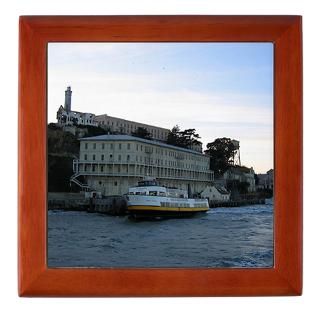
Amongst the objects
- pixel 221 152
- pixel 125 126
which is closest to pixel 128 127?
pixel 125 126

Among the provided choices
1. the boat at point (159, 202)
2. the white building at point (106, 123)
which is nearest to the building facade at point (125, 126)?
the white building at point (106, 123)

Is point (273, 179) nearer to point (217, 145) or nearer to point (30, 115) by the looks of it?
point (217, 145)

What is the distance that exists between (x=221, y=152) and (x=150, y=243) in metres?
0.27

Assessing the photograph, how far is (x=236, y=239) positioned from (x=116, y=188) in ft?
1.01

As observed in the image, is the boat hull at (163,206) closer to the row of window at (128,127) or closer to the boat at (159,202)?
the boat at (159,202)

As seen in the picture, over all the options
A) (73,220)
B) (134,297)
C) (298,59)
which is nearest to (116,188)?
(73,220)

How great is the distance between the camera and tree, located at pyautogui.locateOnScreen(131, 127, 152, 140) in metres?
1.23

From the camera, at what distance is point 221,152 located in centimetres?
124

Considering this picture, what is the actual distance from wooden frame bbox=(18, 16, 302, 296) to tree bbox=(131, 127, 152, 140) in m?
0.21

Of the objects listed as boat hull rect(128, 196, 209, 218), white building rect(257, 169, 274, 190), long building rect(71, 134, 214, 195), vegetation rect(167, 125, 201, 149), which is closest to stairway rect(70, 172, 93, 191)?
long building rect(71, 134, 214, 195)

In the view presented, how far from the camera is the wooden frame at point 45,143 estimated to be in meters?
1.23

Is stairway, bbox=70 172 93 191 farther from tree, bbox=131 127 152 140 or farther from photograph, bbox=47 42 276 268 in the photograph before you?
tree, bbox=131 127 152 140

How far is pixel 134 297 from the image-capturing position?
1.23 meters
